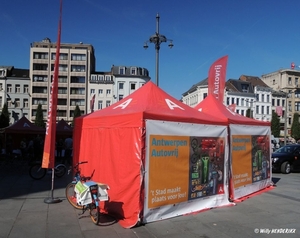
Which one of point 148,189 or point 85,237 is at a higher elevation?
point 148,189

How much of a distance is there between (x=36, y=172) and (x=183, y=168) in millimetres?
7459

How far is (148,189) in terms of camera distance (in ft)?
21.1

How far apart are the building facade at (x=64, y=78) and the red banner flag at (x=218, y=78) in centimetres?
5849

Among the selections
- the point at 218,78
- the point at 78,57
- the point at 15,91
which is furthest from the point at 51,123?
the point at 15,91

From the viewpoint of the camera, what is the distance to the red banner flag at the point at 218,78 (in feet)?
41.5

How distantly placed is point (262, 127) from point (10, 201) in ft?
27.3

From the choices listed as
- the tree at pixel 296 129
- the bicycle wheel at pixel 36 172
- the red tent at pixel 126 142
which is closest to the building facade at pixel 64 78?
the tree at pixel 296 129

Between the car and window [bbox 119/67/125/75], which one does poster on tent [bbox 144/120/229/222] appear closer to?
the car

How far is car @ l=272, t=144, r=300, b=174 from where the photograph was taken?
16562 millimetres

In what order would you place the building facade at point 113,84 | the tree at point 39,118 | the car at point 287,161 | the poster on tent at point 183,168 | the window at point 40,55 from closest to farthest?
the poster on tent at point 183,168 < the car at point 287,161 < the tree at point 39,118 < the window at point 40,55 < the building facade at point 113,84

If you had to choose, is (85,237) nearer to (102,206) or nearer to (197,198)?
(102,206)

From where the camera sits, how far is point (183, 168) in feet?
23.5

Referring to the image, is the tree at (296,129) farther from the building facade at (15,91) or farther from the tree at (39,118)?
the building facade at (15,91)

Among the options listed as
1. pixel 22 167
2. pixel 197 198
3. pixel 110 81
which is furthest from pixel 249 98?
pixel 197 198
